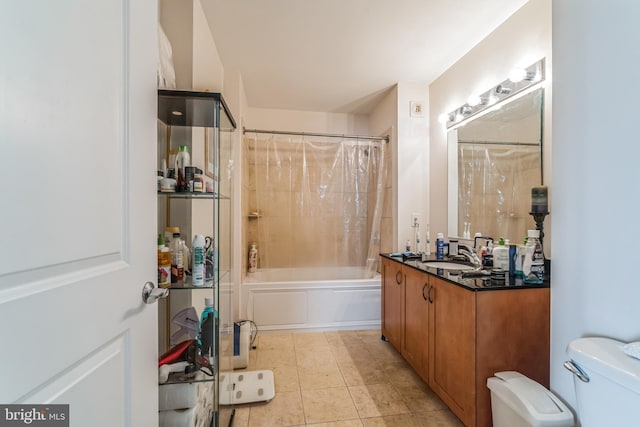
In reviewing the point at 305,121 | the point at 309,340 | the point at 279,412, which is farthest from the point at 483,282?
the point at 305,121

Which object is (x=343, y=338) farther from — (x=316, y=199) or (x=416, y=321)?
(x=316, y=199)

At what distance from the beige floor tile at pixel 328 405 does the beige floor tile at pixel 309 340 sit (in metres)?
0.65

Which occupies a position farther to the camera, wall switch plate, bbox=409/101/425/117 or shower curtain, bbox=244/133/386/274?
shower curtain, bbox=244/133/386/274

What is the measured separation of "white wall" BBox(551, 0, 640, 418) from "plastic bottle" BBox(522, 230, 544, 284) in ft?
1.45

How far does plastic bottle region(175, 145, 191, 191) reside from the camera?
1.26 metres

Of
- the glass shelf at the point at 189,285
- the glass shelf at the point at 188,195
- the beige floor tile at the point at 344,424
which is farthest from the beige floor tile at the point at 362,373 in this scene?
the glass shelf at the point at 188,195

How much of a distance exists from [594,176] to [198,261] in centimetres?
153

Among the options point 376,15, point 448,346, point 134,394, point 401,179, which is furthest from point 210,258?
point 401,179

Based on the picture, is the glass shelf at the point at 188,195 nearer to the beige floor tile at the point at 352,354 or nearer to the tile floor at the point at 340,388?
the tile floor at the point at 340,388

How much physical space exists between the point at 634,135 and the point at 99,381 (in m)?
1.58

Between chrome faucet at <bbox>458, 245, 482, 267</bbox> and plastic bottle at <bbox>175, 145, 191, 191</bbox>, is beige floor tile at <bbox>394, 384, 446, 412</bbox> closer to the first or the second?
chrome faucet at <bbox>458, 245, 482, 267</bbox>

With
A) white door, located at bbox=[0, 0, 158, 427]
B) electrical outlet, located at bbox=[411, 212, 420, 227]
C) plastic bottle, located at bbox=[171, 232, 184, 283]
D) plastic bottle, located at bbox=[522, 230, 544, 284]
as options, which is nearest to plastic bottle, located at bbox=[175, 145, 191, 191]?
plastic bottle, located at bbox=[171, 232, 184, 283]

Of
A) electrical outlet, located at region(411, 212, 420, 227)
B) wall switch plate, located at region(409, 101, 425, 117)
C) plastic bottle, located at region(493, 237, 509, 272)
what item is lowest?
plastic bottle, located at region(493, 237, 509, 272)

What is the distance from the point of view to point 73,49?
1.86 feet
